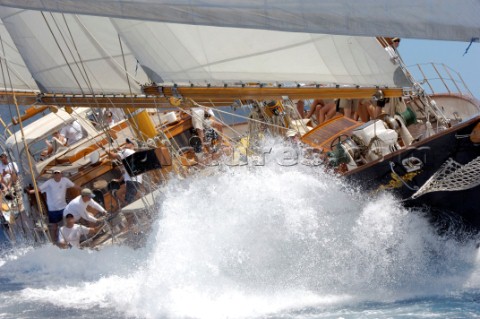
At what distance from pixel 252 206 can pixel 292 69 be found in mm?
1711

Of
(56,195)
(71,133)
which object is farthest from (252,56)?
(71,133)

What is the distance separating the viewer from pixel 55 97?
529 inches

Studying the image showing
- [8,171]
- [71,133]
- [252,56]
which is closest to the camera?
[252,56]

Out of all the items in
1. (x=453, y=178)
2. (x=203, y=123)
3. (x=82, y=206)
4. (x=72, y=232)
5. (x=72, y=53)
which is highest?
(x=72, y=53)

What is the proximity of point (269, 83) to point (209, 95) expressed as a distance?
80 cm

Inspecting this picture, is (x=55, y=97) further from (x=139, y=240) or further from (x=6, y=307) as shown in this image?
(x=6, y=307)

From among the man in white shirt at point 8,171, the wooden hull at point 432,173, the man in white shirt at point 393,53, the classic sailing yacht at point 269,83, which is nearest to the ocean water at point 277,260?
the wooden hull at point 432,173

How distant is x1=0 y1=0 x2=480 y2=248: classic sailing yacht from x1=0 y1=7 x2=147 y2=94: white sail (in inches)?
0.6

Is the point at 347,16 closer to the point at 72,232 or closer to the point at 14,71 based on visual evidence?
the point at 72,232

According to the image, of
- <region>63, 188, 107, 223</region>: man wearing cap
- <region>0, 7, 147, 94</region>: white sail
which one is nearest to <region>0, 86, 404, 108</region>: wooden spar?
<region>0, 7, 147, 94</region>: white sail

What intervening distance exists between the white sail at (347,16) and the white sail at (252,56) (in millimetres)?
2867

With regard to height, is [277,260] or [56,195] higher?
[56,195]

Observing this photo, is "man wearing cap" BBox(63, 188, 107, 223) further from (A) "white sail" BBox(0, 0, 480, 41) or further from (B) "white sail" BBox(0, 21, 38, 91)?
(A) "white sail" BBox(0, 0, 480, 41)

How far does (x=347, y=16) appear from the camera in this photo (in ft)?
26.1
